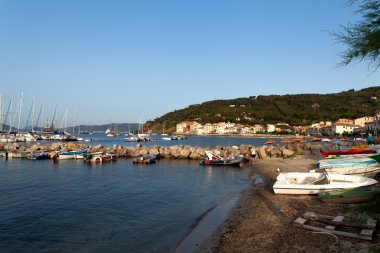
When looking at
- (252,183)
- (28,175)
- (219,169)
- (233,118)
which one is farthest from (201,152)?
(233,118)

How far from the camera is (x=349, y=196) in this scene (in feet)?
43.4

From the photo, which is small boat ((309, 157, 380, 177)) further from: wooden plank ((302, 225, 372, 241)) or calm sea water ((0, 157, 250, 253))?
wooden plank ((302, 225, 372, 241))

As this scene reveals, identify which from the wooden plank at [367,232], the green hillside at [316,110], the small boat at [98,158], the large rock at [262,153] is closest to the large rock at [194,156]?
the large rock at [262,153]

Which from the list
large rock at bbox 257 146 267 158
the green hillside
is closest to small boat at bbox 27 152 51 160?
large rock at bbox 257 146 267 158

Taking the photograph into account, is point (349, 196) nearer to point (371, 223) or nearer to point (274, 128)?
point (371, 223)

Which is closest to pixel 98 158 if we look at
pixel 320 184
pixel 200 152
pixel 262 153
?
pixel 200 152

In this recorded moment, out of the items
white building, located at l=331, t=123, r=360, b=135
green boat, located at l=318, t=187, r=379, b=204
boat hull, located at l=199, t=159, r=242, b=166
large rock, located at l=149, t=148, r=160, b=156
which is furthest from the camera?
white building, located at l=331, t=123, r=360, b=135

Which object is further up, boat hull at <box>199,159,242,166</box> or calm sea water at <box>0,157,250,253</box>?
boat hull at <box>199,159,242,166</box>

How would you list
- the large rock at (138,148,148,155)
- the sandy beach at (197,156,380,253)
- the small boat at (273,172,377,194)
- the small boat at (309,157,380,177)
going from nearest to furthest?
the sandy beach at (197,156,380,253) → the small boat at (273,172,377,194) → the small boat at (309,157,380,177) → the large rock at (138,148,148,155)

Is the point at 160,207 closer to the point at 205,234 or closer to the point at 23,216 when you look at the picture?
the point at 205,234

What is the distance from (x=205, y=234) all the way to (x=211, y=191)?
889cm

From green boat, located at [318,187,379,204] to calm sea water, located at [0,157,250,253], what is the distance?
234 inches

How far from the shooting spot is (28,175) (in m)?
27.4

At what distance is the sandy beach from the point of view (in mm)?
8430
